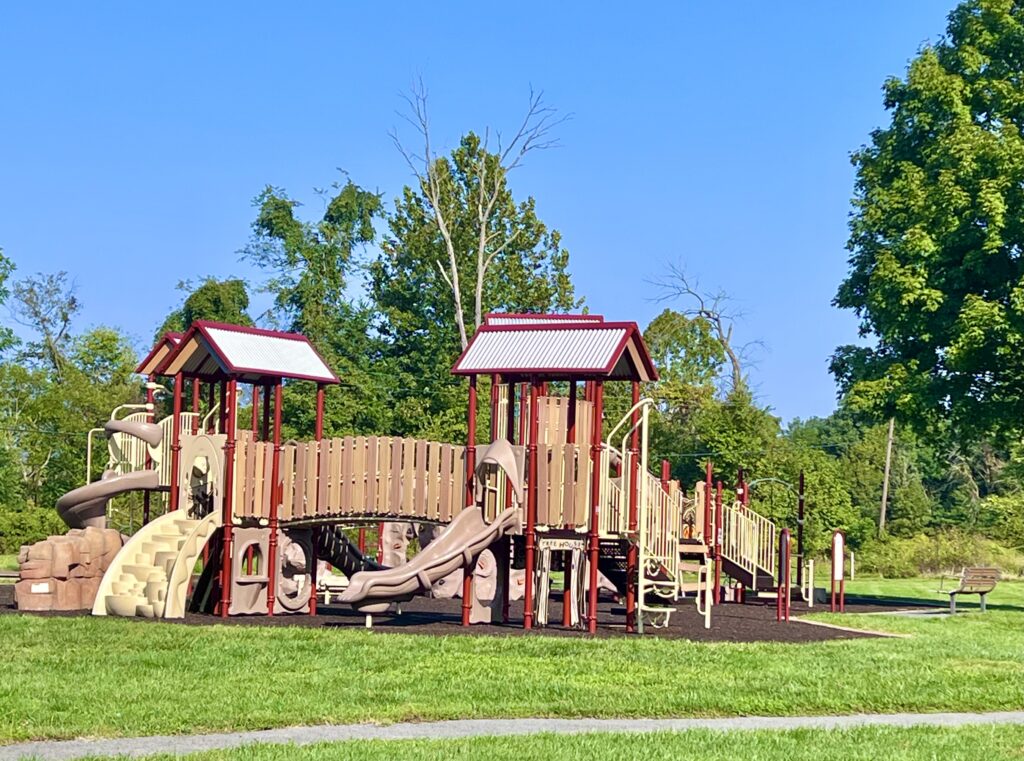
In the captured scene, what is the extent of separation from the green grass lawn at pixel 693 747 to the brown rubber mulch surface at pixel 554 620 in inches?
314

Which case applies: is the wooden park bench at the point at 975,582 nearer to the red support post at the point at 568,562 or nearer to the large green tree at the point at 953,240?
the large green tree at the point at 953,240

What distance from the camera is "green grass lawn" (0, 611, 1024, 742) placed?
12.9 metres

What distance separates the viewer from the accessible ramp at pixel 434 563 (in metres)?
21.3

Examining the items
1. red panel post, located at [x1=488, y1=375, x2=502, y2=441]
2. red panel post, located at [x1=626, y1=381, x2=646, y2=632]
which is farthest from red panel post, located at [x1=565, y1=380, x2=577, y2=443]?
red panel post, located at [x1=488, y1=375, x2=502, y2=441]

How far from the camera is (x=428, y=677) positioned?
15375mm

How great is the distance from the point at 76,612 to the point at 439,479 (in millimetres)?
6334

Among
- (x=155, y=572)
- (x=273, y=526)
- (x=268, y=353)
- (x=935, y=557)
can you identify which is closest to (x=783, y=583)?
(x=273, y=526)

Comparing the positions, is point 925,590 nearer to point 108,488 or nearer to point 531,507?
point 531,507

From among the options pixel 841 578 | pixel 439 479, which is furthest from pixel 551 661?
pixel 841 578

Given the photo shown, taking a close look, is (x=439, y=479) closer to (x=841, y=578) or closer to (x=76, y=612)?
(x=76, y=612)

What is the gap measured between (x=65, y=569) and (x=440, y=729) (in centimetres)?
1442

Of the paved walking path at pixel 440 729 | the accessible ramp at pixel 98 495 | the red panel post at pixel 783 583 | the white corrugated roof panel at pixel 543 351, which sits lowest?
the paved walking path at pixel 440 729

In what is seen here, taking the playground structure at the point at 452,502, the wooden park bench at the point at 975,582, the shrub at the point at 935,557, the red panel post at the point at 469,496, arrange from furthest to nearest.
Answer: the shrub at the point at 935,557, the wooden park bench at the point at 975,582, the red panel post at the point at 469,496, the playground structure at the point at 452,502

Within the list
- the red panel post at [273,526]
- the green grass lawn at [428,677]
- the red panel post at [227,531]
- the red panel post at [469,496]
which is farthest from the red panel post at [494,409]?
the green grass lawn at [428,677]
